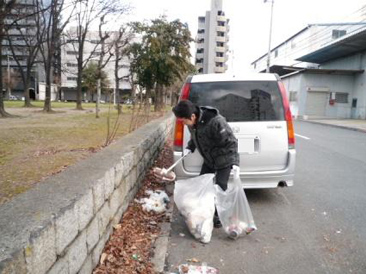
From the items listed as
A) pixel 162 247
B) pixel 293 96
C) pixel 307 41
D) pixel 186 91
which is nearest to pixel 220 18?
pixel 307 41

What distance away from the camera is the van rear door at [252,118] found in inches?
174

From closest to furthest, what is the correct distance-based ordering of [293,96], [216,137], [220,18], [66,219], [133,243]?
[66,219], [133,243], [216,137], [293,96], [220,18]

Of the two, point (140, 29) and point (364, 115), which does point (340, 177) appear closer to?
point (140, 29)

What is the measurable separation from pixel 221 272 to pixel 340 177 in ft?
15.6

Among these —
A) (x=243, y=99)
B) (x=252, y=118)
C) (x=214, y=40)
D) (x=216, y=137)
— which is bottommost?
(x=216, y=137)

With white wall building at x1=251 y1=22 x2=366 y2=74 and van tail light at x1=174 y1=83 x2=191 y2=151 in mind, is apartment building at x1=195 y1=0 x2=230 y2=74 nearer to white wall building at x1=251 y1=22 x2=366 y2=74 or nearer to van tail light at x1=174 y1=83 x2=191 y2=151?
white wall building at x1=251 y1=22 x2=366 y2=74

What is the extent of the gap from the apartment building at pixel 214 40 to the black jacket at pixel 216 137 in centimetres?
7811

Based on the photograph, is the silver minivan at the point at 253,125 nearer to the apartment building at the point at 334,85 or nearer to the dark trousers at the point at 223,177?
the dark trousers at the point at 223,177

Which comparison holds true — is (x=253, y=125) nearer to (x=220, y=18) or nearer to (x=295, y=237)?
(x=295, y=237)

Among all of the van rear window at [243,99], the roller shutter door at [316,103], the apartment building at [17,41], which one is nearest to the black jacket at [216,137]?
the van rear window at [243,99]

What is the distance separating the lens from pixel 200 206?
3457 mm

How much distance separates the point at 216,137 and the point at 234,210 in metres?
0.83

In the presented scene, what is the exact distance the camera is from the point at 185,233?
3.77 metres

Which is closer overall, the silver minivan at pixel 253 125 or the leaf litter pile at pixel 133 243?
the leaf litter pile at pixel 133 243
